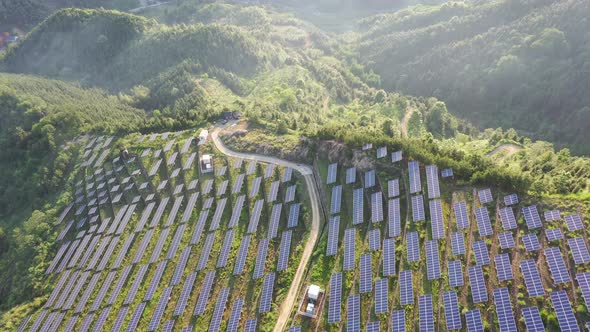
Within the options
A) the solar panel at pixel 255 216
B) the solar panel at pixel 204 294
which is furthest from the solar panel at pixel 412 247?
the solar panel at pixel 204 294

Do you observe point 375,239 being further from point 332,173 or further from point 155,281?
point 155,281

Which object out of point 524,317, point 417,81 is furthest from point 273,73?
point 524,317

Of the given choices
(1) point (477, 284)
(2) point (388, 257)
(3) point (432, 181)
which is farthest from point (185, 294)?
(3) point (432, 181)

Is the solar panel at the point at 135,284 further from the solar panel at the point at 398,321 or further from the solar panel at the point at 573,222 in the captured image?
the solar panel at the point at 573,222

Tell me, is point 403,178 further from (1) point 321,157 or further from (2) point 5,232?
(2) point 5,232

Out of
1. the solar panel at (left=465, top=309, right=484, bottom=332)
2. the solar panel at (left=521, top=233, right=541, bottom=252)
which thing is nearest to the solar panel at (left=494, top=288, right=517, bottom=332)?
the solar panel at (left=465, top=309, right=484, bottom=332)

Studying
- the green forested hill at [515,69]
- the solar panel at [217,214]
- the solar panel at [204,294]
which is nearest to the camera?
the solar panel at [204,294]
